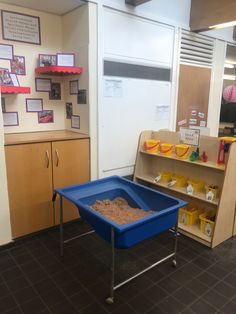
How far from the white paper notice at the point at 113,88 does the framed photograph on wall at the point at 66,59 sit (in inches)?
16.4

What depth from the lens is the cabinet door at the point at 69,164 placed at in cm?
268

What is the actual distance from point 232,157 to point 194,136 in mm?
506

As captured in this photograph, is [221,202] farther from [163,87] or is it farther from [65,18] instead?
[65,18]

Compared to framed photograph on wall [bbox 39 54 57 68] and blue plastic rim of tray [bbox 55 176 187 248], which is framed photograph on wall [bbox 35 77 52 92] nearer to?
framed photograph on wall [bbox 39 54 57 68]

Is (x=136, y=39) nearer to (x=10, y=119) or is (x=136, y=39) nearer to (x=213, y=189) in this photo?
(x=10, y=119)

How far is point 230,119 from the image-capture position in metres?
5.66

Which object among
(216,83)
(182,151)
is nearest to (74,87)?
(182,151)

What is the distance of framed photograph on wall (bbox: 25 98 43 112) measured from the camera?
294 centimetres

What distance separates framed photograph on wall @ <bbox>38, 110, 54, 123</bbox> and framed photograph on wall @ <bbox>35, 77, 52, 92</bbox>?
0.84 feet

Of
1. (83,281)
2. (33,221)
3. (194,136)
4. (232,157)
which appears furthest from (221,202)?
(33,221)

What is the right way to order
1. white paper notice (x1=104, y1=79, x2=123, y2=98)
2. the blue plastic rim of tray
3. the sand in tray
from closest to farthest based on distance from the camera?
the blue plastic rim of tray
the sand in tray
white paper notice (x1=104, y1=79, x2=123, y2=98)

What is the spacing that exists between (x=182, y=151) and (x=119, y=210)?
1.04 metres

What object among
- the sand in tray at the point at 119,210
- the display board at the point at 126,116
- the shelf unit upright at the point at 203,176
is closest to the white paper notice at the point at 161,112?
the display board at the point at 126,116

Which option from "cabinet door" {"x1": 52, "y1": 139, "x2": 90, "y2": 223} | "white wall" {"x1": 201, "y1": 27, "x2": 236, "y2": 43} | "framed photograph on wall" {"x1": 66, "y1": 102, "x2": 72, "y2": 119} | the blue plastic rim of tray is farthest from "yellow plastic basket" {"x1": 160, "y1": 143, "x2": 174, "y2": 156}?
"white wall" {"x1": 201, "y1": 27, "x2": 236, "y2": 43}
